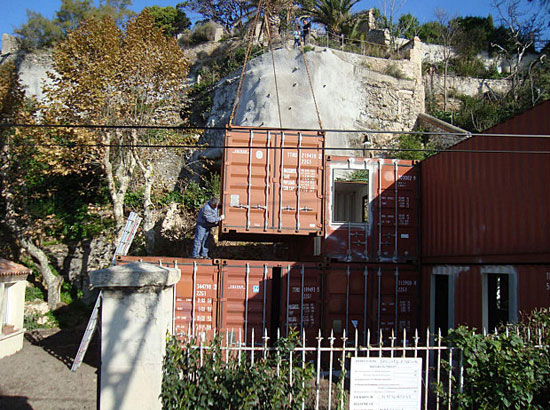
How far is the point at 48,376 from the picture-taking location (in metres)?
9.67

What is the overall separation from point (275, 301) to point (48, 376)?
5196 millimetres

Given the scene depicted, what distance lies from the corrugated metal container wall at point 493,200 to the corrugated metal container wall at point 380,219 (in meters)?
0.42

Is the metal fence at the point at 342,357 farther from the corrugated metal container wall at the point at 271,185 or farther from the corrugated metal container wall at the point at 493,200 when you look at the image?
the corrugated metal container wall at the point at 271,185

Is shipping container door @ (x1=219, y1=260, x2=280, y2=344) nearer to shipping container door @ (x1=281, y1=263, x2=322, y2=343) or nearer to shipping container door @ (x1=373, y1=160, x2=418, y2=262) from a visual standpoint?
shipping container door @ (x1=281, y1=263, x2=322, y2=343)

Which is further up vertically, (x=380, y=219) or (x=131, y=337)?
(x=380, y=219)

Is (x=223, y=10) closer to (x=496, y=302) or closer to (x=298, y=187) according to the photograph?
(x=298, y=187)

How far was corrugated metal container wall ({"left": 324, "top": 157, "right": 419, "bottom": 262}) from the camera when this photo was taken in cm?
1117

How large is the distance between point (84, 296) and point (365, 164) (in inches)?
426

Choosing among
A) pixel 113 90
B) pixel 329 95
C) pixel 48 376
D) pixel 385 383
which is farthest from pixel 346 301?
pixel 329 95

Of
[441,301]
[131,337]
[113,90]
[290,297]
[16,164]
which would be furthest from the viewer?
[113,90]

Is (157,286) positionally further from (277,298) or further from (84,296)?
(84,296)

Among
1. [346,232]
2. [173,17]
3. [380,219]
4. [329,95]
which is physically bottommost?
[346,232]

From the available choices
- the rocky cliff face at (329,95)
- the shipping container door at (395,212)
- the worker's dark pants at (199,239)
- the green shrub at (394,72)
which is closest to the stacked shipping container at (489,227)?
the shipping container door at (395,212)

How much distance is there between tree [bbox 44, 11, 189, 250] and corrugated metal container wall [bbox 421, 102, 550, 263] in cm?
880
